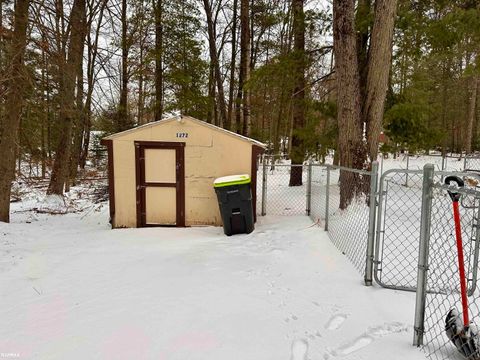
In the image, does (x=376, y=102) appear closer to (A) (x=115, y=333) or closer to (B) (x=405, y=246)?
(B) (x=405, y=246)

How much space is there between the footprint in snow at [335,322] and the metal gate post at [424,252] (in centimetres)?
56

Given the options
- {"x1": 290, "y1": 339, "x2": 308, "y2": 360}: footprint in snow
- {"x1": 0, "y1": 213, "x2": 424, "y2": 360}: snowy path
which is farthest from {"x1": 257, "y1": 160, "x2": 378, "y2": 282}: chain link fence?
{"x1": 290, "y1": 339, "x2": 308, "y2": 360}: footprint in snow

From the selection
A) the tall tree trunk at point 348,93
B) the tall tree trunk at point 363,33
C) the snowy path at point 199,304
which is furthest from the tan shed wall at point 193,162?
the tall tree trunk at point 363,33

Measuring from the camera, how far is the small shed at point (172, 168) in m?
6.67

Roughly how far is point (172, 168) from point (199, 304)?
3949mm

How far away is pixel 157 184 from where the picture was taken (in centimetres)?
677

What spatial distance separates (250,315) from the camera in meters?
2.96

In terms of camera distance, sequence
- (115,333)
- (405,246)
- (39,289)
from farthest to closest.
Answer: (405,246), (39,289), (115,333)

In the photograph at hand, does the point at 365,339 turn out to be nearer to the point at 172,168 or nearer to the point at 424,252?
the point at 424,252

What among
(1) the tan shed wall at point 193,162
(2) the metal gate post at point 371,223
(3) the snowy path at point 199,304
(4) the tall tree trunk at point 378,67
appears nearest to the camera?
(3) the snowy path at point 199,304

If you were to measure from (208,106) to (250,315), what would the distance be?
1295 cm

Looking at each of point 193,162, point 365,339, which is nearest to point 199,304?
point 365,339

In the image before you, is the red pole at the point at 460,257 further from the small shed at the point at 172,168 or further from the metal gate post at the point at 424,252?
the small shed at the point at 172,168

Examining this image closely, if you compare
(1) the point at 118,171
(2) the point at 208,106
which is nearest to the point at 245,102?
(2) the point at 208,106
